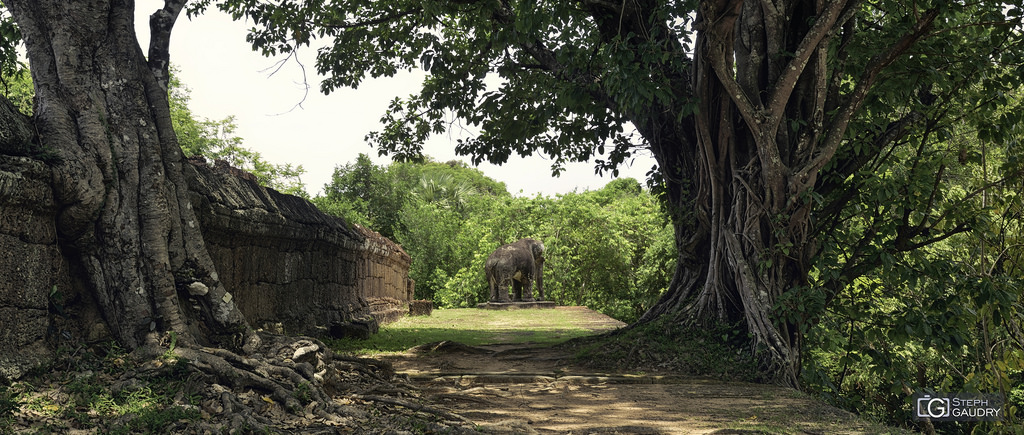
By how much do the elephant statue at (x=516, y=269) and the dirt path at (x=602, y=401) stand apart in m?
9.69

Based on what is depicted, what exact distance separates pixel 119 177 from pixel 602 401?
3708 millimetres

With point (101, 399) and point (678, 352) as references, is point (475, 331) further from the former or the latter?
point (101, 399)

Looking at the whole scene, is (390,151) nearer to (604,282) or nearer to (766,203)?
(766,203)

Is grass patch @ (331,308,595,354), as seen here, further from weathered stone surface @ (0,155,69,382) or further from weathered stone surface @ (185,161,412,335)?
weathered stone surface @ (0,155,69,382)

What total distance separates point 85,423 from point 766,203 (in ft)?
18.1

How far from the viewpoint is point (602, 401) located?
5102 millimetres

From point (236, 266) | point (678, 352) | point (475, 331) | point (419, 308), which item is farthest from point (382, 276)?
point (678, 352)

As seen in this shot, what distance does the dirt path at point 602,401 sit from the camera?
13.6ft

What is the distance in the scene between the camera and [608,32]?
7.74 meters

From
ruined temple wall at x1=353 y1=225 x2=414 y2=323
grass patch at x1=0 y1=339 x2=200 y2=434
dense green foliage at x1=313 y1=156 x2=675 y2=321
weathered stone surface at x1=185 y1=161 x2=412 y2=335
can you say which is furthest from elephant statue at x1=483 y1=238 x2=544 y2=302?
grass patch at x1=0 y1=339 x2=200 y2=434

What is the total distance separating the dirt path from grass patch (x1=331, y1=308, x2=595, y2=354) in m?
1.28

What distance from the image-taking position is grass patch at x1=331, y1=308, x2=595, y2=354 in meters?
8.40

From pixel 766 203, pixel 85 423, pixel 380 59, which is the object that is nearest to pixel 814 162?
pixel 766 203

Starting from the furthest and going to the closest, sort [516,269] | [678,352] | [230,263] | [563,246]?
[563,246], [516,269], [678,352], [230,263]
